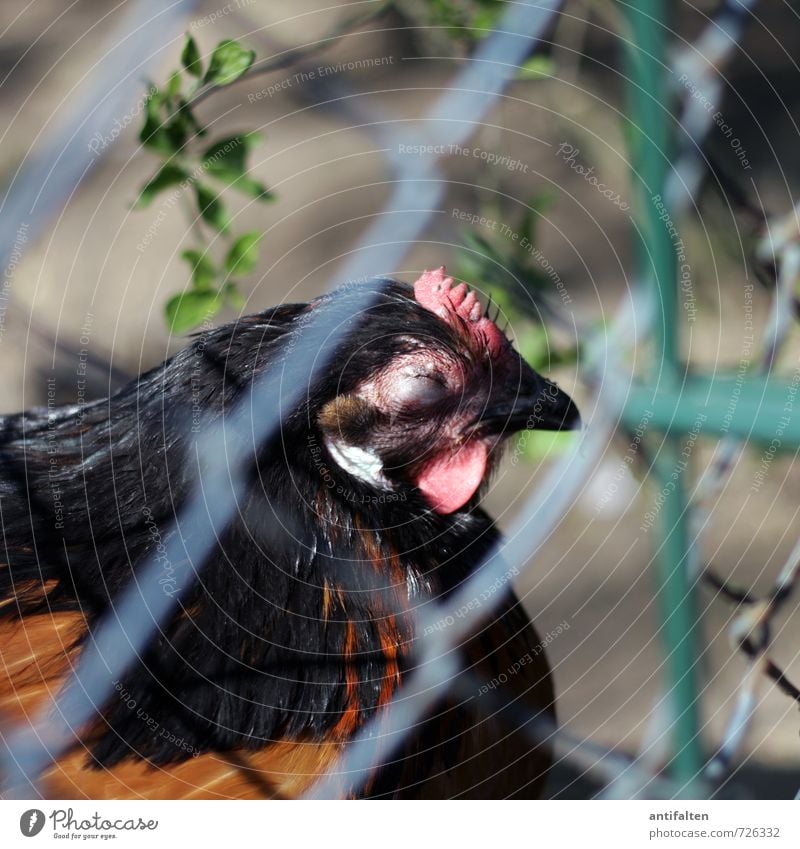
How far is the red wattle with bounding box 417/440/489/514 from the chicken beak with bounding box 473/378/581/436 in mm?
21

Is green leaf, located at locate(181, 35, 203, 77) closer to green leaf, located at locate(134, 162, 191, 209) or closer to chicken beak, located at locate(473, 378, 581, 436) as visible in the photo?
green leaf, located at locate(134, 162, 191, 209)

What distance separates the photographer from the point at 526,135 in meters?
0.87

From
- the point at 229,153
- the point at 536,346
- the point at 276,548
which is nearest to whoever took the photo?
the point at 276,548

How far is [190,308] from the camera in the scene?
2.32 feet

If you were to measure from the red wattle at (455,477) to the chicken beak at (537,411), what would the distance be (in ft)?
0.07

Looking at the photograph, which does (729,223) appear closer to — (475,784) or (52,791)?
(475,784)

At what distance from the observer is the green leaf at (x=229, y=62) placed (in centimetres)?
65

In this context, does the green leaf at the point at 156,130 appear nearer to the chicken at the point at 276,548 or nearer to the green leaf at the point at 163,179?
the green leaf at the point at 163,179

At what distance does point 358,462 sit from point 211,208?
27cm

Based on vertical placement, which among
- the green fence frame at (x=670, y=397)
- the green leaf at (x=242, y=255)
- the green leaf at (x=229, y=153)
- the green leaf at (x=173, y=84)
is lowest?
the green fence frame at (x=670, y=397)
